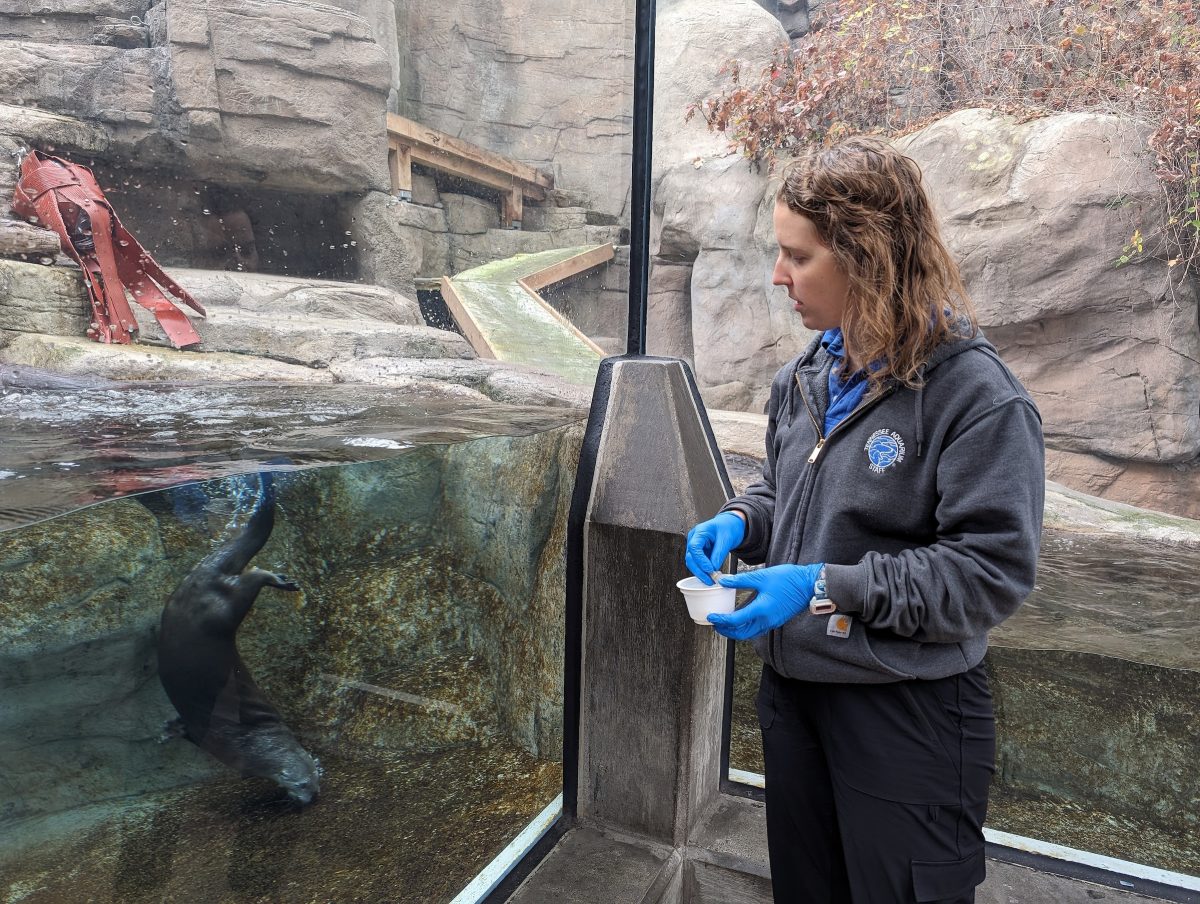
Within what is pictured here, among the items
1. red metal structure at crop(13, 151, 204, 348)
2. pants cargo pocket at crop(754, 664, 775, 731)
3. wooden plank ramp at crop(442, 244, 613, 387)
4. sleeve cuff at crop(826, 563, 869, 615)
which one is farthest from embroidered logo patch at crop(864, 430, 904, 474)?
red metal structure at crop(13, 151, 204, 348)

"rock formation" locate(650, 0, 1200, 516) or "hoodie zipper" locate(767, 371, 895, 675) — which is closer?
"hoodie zipper" locate(767, 371, 895, 675)

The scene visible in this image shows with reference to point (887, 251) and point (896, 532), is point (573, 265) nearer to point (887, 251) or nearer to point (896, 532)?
point (887, 251)

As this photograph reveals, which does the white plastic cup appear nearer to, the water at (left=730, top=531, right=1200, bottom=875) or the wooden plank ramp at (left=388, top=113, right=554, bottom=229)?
the wooden plank ramp at (left=388, top=113, right=554, bottom=229)

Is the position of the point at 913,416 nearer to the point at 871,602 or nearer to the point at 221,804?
the point at 871,602

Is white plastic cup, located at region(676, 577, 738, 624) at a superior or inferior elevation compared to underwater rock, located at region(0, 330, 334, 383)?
inferior

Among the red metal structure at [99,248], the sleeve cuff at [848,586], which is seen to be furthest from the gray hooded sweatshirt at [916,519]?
the red metal structure at [99,248]

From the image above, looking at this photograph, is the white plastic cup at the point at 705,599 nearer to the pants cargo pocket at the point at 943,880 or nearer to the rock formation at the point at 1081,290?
the pants cargo pocket at the point at 943,880


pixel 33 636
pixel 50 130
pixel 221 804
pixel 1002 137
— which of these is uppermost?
pixel 1002 137

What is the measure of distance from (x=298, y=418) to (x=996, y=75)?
25.7 ft

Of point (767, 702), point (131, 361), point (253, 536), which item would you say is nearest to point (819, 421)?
point (767, 702)

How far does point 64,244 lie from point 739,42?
939cm

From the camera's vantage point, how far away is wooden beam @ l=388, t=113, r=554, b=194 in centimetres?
181

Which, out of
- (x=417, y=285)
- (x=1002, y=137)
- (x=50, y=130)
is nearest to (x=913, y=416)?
(x=417, y=285)

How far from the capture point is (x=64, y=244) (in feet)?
4.85
